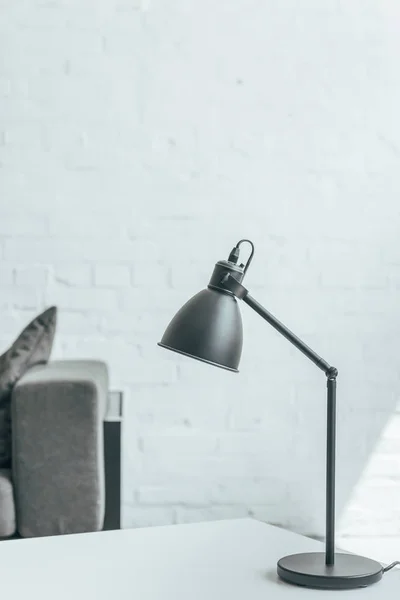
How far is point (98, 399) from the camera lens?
2.03 metres

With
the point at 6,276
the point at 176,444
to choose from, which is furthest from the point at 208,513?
the point at 6,276

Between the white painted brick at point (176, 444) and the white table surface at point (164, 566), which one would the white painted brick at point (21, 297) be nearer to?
the white painted brick at point (176, 444)

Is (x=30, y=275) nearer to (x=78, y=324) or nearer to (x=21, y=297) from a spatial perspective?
(x=21, y=297)

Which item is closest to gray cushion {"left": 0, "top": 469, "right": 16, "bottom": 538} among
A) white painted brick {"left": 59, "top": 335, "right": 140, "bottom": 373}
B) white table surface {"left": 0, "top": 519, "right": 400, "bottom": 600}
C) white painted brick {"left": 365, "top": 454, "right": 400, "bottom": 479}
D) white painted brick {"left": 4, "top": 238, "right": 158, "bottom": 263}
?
white table surface {"left": 0, "top": 519, "right": 400, "bottom": 600}

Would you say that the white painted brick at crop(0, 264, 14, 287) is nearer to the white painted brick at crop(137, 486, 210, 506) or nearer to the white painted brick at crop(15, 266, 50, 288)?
the white painted brick at crop(15, 266, 50, 288)

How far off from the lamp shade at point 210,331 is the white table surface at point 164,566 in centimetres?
28

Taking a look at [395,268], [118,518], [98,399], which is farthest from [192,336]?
[395,268]

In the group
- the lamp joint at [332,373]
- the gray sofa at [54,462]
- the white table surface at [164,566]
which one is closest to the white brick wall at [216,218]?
the gray sofa at [54,462]

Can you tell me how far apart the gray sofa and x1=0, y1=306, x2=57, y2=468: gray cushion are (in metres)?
0.09

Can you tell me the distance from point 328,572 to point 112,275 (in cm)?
195

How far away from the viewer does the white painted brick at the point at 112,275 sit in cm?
296

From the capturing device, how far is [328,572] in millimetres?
1127

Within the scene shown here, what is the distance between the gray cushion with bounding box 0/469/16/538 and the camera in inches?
78.7

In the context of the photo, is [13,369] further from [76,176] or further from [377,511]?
[377,511]
